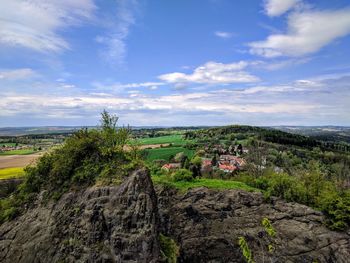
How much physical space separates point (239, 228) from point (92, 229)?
16.5 metres

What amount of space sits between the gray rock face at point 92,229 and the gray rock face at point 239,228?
11.0 metres

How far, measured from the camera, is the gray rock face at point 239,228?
2581 cm

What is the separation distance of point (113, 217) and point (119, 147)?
459 centimetres

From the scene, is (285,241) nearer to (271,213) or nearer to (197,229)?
(271,213)

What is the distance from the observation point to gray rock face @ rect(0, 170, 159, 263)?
1421cm

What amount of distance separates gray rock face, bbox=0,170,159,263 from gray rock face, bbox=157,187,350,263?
10997 millimetres

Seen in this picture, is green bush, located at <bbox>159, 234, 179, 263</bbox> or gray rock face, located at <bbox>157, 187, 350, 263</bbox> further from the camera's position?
gray rock face, located at <bbox>157, 187, 350, 263</bbox>

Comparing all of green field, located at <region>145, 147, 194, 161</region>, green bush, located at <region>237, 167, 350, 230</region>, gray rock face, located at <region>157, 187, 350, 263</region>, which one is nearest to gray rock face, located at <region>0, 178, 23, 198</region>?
gray rock face, located at <region>157, 187, 350, 263</region>

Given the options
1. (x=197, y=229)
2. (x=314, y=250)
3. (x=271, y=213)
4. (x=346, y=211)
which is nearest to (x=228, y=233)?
(x=197, y=229)

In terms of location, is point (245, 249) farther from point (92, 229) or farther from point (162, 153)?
point (162, 153)

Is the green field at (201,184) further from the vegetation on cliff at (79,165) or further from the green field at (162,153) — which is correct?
the green field at (162,153)

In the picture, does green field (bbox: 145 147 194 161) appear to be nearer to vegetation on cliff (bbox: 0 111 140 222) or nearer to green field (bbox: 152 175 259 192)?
green field (bbox: 152 175 259 192)

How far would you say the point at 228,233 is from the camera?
1065 inches

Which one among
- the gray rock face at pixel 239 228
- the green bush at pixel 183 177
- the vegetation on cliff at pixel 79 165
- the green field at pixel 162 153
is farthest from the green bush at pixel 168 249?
the green field at pixel 162 153
